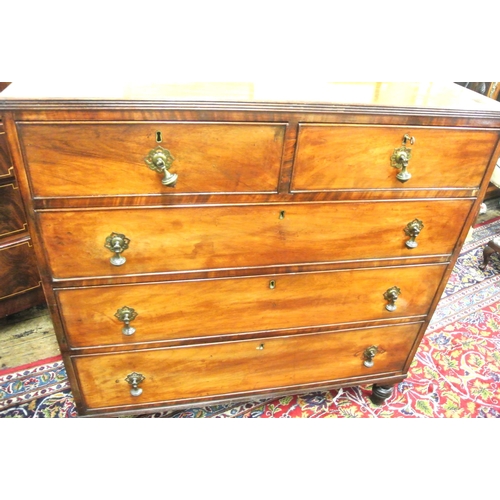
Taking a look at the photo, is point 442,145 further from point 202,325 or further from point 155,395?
point 155,395

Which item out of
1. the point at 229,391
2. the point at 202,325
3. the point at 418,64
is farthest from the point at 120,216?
the point at 418,64

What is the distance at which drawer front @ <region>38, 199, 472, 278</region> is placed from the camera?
3.07ft

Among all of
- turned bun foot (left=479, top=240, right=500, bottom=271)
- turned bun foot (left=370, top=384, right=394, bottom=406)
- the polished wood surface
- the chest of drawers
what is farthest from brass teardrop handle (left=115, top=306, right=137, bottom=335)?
turned bun foot (left=479, top=240, right=500, bottom=271)

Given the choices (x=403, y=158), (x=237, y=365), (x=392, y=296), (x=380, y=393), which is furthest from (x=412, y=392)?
(x=403, y=158)

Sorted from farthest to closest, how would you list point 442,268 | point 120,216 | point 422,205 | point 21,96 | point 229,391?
point 229,391
point 442,268
point 422,205
point 120,216
point 21,96

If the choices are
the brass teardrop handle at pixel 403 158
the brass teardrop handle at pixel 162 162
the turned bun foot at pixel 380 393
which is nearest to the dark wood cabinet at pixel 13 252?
the brass teardrop handle at pixel 162 162

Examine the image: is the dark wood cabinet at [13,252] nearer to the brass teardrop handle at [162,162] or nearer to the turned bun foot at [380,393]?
the brass teardrop handle at [162,162]

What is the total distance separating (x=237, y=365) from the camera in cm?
131

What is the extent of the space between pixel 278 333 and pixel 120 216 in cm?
63

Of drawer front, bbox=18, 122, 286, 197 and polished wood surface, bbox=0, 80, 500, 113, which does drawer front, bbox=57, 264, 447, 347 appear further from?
polished wood surface, bbox=0, 80, 500, 113

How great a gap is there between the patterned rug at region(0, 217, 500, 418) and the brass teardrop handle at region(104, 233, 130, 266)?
84cm

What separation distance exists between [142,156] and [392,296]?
87 cm

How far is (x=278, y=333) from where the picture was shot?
1267mm

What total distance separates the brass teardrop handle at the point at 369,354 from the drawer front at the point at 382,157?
0.62m
